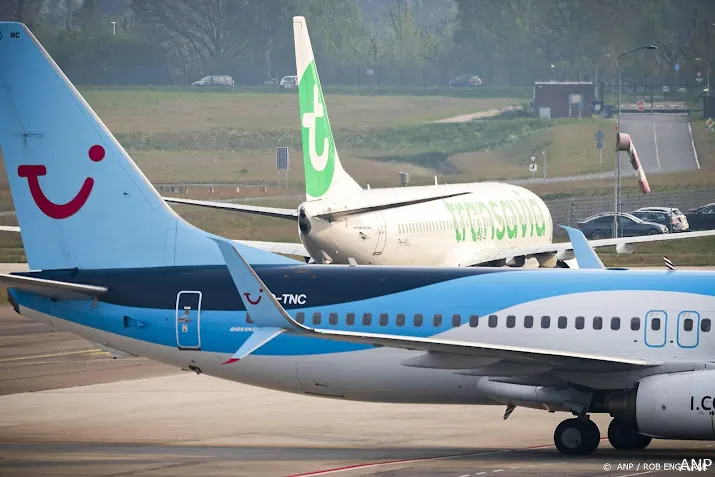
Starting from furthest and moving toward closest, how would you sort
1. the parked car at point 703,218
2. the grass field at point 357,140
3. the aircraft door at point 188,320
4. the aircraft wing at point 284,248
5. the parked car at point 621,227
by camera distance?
the grass field at point 357,140 < the parked car at point 703,218 < the parked car at point 621,227 < the aircraft wing at point 284,248 < the aircraft door at point 188,320

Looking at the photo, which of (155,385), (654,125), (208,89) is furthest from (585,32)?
(155,385)

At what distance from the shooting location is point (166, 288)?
2916 cm

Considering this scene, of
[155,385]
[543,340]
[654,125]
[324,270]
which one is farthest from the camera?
[654,125]

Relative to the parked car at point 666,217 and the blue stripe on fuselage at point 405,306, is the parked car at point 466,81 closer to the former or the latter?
the parked car at point 666,217

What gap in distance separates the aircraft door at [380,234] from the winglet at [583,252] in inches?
726

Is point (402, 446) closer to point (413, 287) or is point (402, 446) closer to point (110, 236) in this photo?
point (413, 287)

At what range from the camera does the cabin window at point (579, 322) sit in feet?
90.1

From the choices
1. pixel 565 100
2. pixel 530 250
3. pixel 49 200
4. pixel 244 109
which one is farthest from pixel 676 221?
pixel 49 200

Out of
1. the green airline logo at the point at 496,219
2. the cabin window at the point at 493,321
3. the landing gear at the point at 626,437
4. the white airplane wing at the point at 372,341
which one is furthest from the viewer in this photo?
the green airline logo at the point at 496,219

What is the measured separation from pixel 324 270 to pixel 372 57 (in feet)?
488

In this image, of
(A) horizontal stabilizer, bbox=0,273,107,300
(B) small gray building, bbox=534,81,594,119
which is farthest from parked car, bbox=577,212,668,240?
(A) horizontal stabilizer, bbox=0,273,107,300

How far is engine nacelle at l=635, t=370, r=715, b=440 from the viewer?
25.1 meters

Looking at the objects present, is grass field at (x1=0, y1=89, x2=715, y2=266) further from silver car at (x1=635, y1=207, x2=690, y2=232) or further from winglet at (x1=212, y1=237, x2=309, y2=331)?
winglet at (x1=212, y1=237, x2=309, y2=331)

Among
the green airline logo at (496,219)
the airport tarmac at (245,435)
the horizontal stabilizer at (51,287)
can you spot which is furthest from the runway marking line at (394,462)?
the green airline logo at (496,219)
